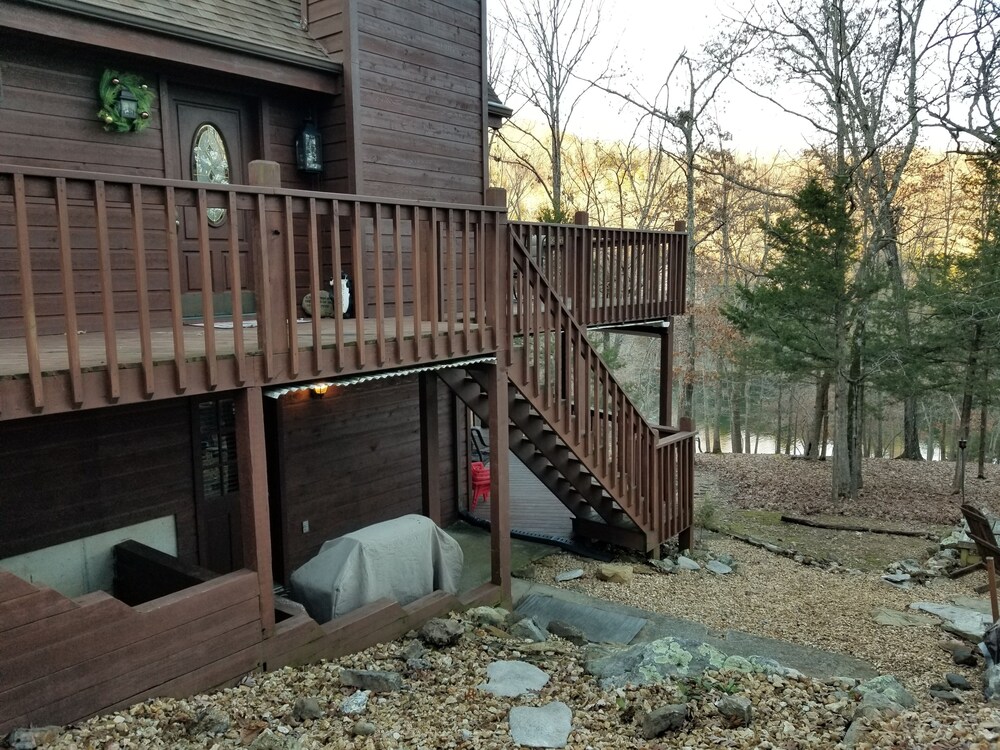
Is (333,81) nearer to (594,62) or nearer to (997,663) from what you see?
(997,663)

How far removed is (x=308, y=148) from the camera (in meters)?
6.80

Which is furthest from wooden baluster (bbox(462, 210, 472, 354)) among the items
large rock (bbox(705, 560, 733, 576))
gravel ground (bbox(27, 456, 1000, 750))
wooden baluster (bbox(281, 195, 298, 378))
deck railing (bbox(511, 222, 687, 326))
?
large rock (bbox(705, 560, 733, 576))

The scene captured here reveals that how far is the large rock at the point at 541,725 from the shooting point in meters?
3.67

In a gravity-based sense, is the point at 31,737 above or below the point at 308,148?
below

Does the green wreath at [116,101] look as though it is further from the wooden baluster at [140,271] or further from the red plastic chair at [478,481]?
the red plastic chair at [478,481]

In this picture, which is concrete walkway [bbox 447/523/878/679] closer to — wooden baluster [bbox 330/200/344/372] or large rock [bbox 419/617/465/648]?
large rock [bbox 419/617/465/648]

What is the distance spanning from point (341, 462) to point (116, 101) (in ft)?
12.4

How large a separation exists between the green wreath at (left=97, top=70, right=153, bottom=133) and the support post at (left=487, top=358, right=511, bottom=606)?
10.7 feet

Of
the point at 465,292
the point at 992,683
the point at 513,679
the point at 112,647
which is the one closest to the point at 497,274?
the point at 465,292

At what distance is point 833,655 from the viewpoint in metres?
5.61

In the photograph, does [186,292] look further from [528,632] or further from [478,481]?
[478,481]

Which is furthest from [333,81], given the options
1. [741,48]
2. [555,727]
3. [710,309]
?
[710,309]

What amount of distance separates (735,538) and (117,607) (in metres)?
8.09

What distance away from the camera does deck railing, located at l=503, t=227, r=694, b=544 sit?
6.05 metres
